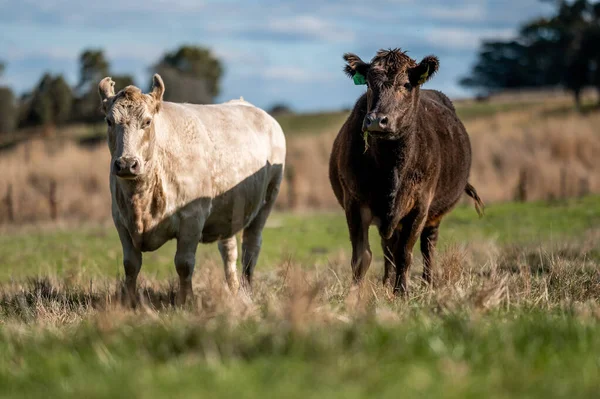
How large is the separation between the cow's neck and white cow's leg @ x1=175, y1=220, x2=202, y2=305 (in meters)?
0.31

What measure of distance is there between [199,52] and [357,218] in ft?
317

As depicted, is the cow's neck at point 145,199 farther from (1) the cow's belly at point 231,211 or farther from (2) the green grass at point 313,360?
(2) the green grass at point 313,360

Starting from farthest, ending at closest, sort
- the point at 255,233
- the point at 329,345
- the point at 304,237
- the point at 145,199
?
1. the point at 304,237
2. the point at 255,233
3. the point at 145,199
4. the point at 329,345

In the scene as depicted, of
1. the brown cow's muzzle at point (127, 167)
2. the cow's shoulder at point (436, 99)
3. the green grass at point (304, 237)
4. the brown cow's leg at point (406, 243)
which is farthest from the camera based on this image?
the green grass at point (304, 237)

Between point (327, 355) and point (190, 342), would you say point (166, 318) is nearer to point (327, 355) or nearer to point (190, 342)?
point (190, 342)

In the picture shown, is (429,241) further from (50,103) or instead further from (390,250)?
(50,103)

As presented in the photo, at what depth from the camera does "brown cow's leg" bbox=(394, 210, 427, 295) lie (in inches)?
366

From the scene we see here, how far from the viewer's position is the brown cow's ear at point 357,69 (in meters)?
9.41

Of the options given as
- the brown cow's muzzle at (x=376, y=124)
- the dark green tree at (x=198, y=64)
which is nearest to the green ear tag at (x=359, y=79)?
the brown cow's muzzle at (x=376, y=124)

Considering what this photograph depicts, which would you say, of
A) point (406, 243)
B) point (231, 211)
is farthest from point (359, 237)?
point (231, 211)

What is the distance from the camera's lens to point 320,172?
32.6 metres

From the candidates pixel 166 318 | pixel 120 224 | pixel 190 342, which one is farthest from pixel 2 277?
pixel 190 342

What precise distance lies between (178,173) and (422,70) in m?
2.76

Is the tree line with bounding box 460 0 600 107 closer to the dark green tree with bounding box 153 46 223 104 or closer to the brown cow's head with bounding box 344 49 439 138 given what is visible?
the dark green tree with bounding box 153 46 223 104
